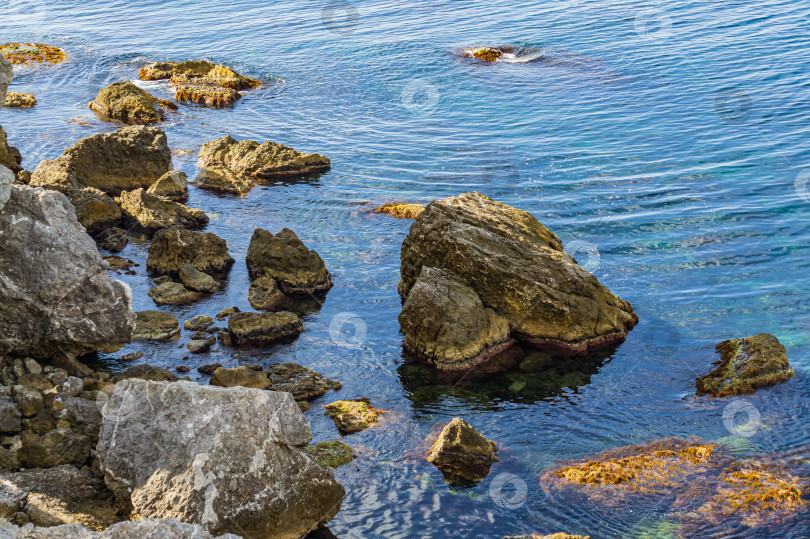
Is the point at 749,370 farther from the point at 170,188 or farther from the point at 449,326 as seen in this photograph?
the point at 170,188

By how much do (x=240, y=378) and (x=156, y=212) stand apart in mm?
11995

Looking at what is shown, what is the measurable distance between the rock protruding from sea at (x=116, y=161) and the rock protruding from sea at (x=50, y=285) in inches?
496

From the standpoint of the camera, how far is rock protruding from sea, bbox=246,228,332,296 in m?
25.1

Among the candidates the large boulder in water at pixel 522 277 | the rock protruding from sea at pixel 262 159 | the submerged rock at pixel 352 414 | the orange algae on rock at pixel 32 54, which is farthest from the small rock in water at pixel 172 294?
the orange algae on rock at pixel 32 54

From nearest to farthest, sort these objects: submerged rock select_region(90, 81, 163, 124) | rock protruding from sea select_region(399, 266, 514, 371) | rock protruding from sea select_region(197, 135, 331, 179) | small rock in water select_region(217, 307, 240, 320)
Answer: rock protruding from sea select_region(399, 266, 514, 371) → small rock in water select_region(217, 307, 240, 320) → rock protruding from sea select_region(197, 135, 331, 179) → submerged rock select_region(90, 81, 163, 124)

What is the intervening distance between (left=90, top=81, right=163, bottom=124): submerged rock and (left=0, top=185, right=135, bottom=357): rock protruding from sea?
974 inches

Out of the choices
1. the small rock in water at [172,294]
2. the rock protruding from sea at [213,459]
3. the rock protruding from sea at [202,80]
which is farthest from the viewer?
the rock protruding from sea at [202,80]

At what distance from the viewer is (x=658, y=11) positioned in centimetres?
5575

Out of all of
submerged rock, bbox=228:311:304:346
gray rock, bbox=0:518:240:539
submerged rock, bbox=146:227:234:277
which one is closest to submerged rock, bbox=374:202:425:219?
submerged rock, bbox=146:227:234:277

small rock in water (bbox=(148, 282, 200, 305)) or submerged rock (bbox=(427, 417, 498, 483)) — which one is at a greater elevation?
small rock in water (bbox=(148, 282, 200, 305))

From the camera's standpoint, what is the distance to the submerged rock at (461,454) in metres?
16.9

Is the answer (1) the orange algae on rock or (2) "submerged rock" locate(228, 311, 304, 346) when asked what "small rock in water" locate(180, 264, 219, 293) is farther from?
(1) the orange algae on rock

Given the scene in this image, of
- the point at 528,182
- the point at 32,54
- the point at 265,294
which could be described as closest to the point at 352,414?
the point at 265,294

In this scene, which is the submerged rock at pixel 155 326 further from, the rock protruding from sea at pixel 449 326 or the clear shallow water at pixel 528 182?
the rock protruding from sea at pixel 449 326
